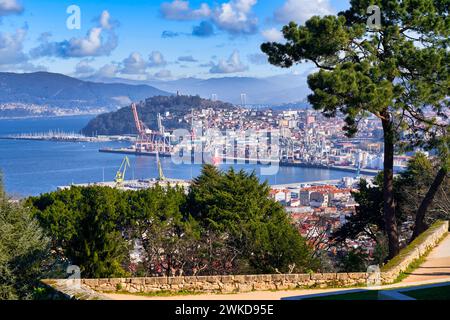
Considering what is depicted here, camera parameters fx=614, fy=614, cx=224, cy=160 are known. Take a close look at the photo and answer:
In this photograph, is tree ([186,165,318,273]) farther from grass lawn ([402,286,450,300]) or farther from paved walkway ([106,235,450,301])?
grass lawn ([402,286,450,300])

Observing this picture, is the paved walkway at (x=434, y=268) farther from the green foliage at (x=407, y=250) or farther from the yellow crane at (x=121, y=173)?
the yellow crane at (x=121, y=173)

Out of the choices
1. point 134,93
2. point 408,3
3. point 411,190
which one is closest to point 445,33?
point 408,3

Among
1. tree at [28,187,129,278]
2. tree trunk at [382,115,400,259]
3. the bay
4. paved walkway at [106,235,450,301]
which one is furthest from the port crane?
paved walkway at [106,235,450,301]

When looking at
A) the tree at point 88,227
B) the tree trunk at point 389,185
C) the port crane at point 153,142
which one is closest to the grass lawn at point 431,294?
the tree trunk at point 389,185

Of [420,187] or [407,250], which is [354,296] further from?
[420,187]

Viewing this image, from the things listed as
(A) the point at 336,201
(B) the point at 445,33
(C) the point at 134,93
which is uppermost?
(C) the point at 134,93

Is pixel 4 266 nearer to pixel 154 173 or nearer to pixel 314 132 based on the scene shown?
pixel 154 173
